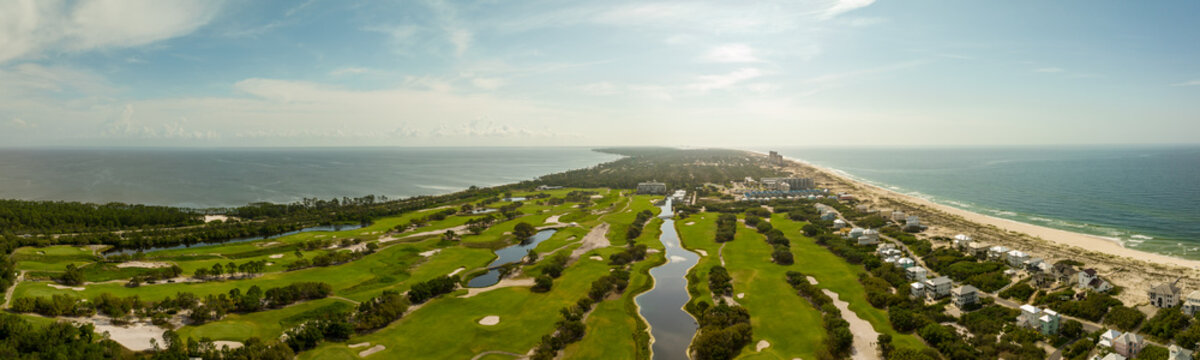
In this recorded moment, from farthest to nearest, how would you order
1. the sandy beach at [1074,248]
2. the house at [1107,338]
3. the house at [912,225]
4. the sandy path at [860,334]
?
the house at [912,225]
the sandy beach at [1074,248]
the sandy path at [860,334]
the house at [1107,338]

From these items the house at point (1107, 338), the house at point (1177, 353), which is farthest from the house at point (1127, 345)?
the house at point (1177, 353)

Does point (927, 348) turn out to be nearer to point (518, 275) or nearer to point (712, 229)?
point (518, 275)

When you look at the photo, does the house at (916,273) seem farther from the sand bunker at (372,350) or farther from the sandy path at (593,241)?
the sand bunker at (372,350)

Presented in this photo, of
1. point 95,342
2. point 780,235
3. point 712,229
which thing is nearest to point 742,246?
point 780,235

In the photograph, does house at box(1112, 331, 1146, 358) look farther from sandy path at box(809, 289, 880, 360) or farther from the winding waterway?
the winding waterway

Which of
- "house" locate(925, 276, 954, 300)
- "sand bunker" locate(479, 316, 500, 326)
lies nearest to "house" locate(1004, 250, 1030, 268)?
"house" locate(925, 276, 954, 300)

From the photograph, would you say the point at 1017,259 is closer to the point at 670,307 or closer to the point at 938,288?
the point at 938,288
